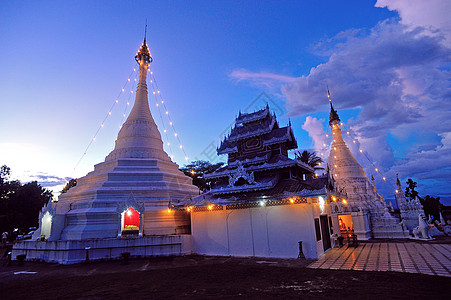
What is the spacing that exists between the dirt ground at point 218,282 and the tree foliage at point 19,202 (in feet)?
90.9

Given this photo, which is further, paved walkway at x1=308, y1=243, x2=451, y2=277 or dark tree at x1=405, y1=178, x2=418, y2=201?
dark tree at x1=405, y1=178, x2=418, y2=201

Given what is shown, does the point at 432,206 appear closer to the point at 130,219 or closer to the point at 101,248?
the point at 130,219

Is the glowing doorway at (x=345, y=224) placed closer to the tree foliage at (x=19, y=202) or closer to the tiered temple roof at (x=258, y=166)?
the tiered temple roof at (x=258, y=166)

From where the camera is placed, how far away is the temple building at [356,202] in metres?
23.5

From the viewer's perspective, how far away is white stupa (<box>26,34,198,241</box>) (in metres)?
18.5

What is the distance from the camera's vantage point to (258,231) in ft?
53.6

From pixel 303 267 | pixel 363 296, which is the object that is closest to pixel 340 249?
pixel 303 267

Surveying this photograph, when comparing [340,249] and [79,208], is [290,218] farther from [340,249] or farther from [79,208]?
[79,208]

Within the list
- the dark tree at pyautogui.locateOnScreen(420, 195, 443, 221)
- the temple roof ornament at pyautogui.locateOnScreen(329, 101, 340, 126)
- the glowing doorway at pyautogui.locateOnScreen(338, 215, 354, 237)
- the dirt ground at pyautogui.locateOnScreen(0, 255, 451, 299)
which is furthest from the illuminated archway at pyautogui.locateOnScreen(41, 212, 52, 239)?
the dark tree at pyautogui.locateOnScreen(420, 195, 443, 221)

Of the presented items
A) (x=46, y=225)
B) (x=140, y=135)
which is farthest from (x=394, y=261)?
(x=46, y=225)

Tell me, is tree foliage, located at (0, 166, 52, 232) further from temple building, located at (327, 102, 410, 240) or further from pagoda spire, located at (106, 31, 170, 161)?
temple building, located at (327, 102, 410, 240)

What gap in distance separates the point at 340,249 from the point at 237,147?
11030 millimetres

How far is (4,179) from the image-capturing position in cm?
3816

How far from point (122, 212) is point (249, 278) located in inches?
463
